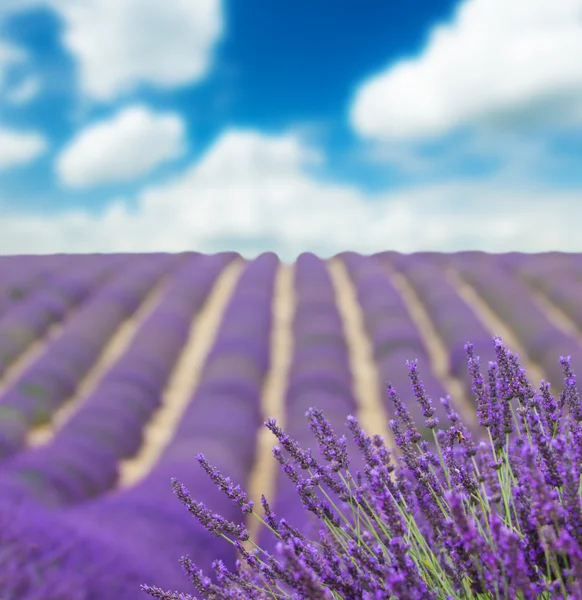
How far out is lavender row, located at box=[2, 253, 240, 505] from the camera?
7.76 meters

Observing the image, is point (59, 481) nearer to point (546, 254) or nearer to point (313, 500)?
point (313, 500)

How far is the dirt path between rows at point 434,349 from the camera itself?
1075 cm

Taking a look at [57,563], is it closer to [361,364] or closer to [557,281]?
[361,364]

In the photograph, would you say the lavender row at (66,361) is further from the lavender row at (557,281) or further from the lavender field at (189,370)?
the lavender row at (557,281)

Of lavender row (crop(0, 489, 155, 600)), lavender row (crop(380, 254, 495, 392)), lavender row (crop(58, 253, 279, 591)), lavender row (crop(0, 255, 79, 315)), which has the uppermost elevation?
lavender row (crop(0, 255, 79, 315))

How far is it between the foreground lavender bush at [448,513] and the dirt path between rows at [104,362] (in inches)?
324

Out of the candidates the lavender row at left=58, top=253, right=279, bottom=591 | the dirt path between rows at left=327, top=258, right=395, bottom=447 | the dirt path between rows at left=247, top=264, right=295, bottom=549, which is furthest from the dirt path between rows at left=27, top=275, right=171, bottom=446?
the dirt path between rows at left=327, top=258, right=395, bottom=447

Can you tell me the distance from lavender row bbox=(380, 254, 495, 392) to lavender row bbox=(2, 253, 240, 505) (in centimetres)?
500

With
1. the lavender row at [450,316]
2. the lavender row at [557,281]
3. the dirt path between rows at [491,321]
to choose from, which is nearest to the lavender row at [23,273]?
the lavender row at [450,316]

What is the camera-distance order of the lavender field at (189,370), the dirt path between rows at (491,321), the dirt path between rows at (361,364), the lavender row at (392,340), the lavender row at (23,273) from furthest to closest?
the lavender row at (23,273) → the dirt path between rows at (491,321) → the dirt path between rows at (361,364) → the lavender row at (392,340) → the lavender field at (189,370)

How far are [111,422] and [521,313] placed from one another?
873 centimetres

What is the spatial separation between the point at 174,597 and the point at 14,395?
33.8ft

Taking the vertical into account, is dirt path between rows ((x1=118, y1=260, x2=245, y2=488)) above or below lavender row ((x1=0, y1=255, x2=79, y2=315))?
below

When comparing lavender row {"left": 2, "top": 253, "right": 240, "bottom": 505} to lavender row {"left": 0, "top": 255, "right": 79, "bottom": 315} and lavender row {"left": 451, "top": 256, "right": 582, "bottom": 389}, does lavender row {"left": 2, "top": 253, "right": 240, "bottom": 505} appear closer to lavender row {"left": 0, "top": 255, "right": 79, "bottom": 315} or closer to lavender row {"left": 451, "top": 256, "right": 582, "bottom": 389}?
lavender row {"left": 0, "top": 255, "right": 79, "bottom": 315}
